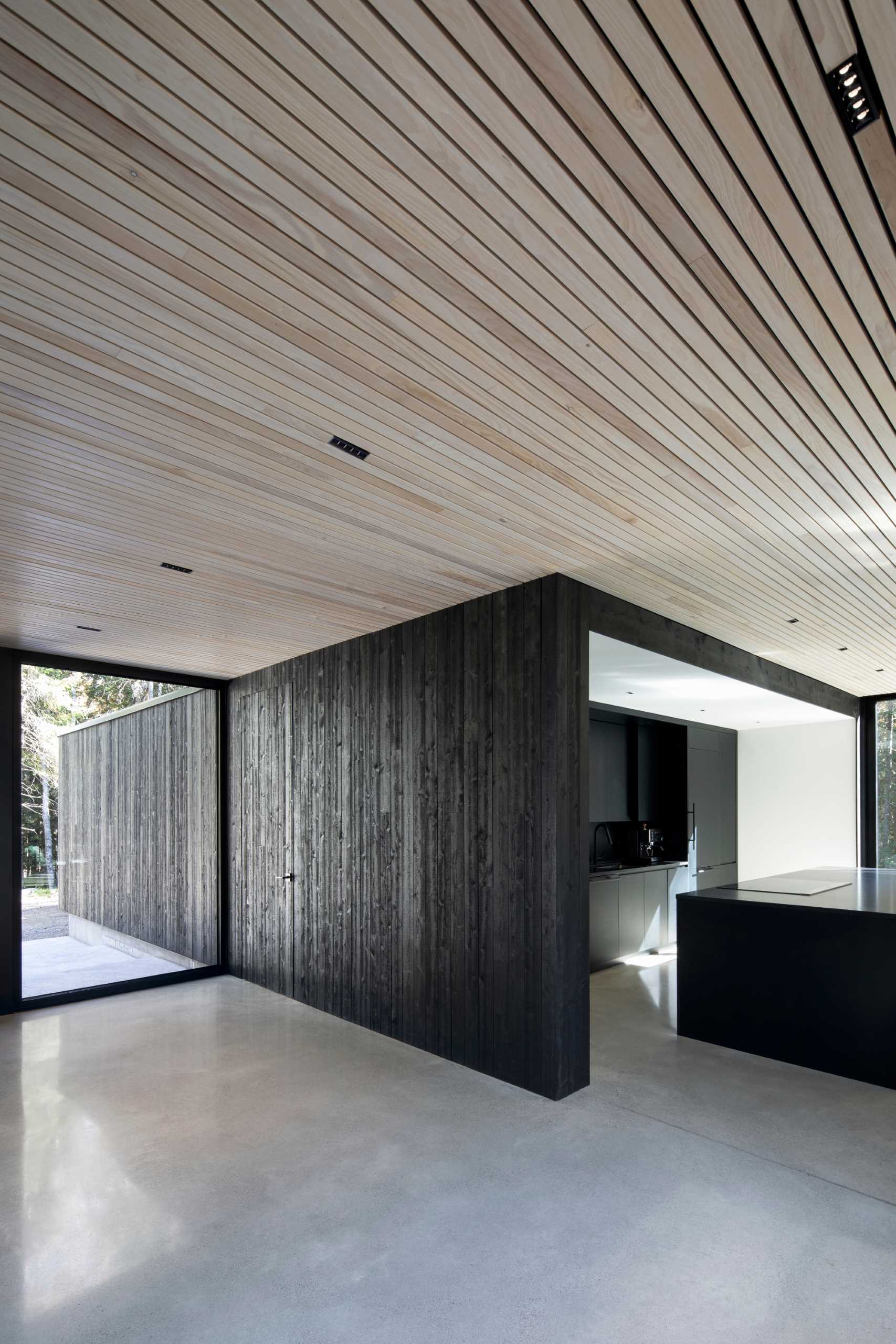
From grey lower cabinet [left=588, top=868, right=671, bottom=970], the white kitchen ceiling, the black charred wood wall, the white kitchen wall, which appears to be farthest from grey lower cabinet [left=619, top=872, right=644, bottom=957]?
the black charred wood wall

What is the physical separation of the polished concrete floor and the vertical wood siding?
1.68 meters

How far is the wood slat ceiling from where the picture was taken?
1.35m

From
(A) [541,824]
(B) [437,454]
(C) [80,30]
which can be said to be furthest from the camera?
(A) [541,824]

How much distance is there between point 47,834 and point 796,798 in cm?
768

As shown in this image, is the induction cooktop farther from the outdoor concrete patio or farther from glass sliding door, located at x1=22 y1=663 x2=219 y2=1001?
the outdoor concrete patio

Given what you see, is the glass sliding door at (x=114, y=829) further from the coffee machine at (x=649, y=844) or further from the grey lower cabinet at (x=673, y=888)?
the grey lower cabinet at (x=673, y=888)

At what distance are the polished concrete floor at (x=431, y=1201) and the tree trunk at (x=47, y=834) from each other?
142 cm

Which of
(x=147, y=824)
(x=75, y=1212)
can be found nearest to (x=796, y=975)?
(x=75, y=1212)

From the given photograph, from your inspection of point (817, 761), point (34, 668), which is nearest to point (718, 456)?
point (34, 668)

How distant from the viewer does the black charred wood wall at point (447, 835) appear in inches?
162

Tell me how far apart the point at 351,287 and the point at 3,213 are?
2.47 ft

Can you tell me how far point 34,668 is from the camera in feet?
20.3

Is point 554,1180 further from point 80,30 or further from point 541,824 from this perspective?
point 80,30

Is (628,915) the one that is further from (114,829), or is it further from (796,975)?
(114,829)
